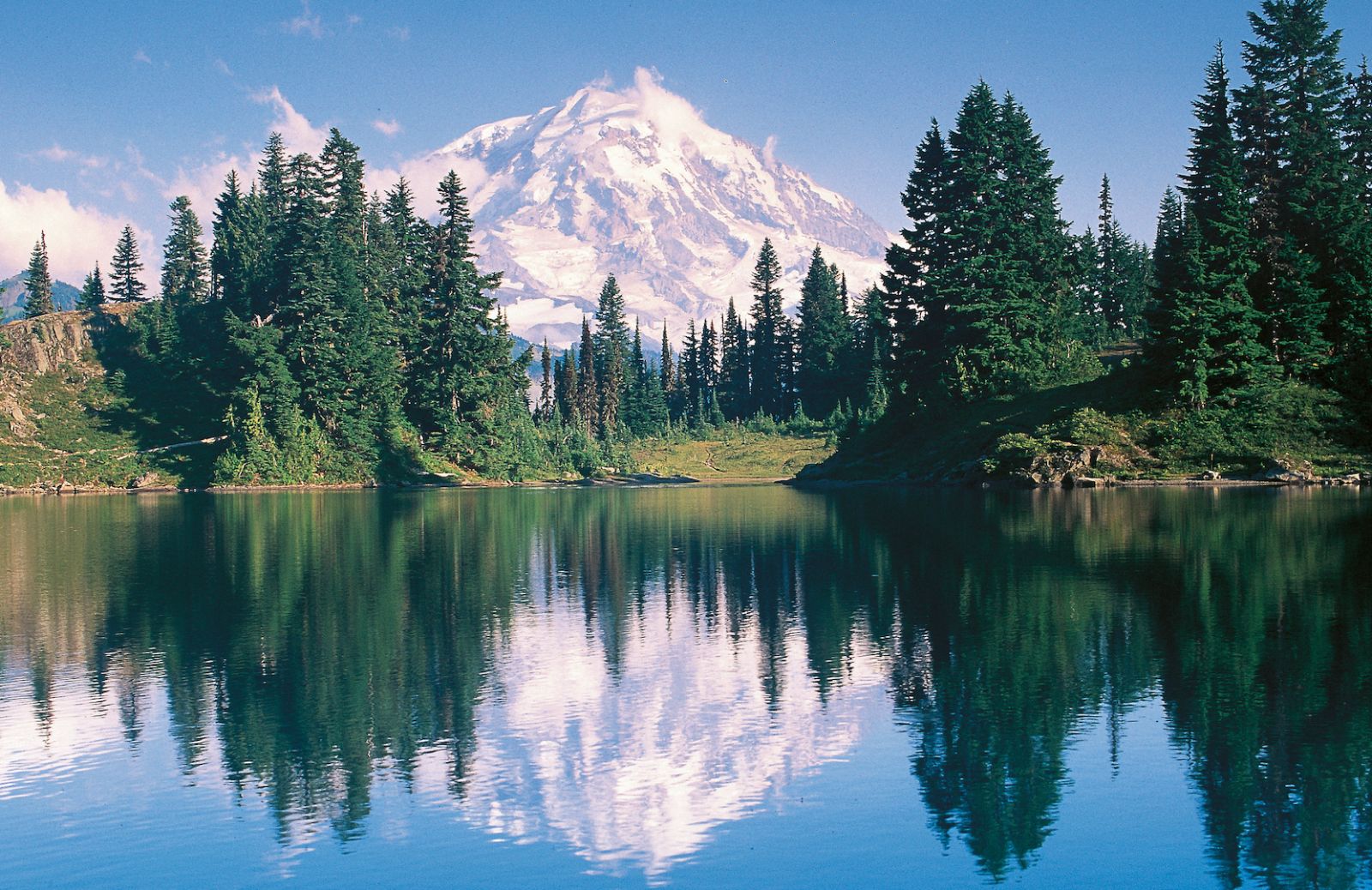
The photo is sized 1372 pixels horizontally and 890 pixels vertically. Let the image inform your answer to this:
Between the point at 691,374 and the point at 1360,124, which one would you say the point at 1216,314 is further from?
the point at 691,374

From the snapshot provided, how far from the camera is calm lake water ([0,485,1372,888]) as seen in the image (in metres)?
13.5

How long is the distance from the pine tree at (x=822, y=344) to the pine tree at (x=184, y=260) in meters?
74.8

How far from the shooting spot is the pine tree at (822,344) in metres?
154

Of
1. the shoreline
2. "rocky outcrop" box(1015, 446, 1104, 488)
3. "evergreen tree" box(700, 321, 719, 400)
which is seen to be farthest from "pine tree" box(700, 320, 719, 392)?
"rocky outcrop" box(1015, 446, 1104, 488)

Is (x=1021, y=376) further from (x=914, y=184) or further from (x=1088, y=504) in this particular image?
(x=1088, y=504)

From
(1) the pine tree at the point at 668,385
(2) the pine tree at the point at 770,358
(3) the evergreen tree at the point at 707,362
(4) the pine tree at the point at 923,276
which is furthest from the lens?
(3) the evergreen tree at the point at 707,362

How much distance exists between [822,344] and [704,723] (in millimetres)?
142693

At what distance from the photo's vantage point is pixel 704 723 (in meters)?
18.8

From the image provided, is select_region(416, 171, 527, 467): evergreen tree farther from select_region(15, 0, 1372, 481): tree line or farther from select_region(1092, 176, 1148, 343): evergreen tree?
select_region(1092, 176, 1148, 343): evergreen tree

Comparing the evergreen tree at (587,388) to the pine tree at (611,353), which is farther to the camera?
the evergreen tree at (587,388)

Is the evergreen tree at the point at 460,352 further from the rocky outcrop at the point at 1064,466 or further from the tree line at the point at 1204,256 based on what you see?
the rocky outcrop at the point at 1064,466

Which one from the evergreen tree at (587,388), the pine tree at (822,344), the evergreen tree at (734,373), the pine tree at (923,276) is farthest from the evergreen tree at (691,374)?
the pine tree at (923,276)

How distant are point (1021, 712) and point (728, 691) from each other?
4846mm

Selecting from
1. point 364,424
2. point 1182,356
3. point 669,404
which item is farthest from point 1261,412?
point 669,404
